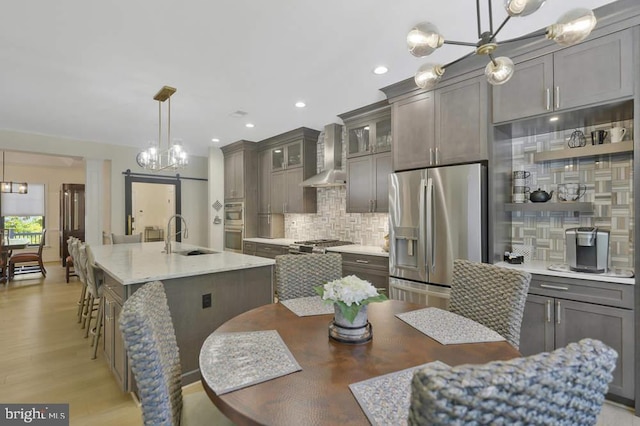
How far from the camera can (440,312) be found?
1723 millimetres

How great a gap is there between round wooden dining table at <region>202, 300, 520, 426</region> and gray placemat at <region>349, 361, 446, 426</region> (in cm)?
2

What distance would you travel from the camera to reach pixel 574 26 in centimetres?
130

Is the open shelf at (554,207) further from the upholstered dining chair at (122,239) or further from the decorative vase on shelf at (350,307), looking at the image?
the upholstered dining chair at (122,239)

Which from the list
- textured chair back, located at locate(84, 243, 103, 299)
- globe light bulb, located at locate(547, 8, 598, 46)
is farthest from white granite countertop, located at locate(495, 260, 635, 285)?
textured chair back, located at locate(84, 243, 103, 299)

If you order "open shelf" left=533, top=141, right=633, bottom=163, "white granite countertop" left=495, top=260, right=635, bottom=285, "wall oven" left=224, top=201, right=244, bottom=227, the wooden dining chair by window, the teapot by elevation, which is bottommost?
the wooden dining chair by window

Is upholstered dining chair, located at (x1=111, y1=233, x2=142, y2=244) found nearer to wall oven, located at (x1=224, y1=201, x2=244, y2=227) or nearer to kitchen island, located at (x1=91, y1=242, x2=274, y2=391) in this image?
wall oven, located at (x1=224, y1=201, x2=244, y2=227)

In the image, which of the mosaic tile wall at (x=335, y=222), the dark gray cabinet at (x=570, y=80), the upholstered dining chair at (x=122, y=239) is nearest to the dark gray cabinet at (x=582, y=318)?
the dark gray cabinet at (x=570, y=80)

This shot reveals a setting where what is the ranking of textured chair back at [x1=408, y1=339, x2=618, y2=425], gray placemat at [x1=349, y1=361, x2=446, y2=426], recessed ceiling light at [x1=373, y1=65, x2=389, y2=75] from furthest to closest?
recessed ceiling light at [x1=373, y1=65, x2=389, y2=75]
gray placemat at [x1=349, y1=361, x2=446, y2=426]
textured chair back at [x1=408, y1=339, x2=618, y2=425]

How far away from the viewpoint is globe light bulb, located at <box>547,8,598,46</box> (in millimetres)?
1283

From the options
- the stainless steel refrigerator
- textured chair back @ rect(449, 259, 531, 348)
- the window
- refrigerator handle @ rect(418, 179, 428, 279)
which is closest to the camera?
textured chair back @ rect(449, 259, 531, 348)

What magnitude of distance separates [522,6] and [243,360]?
171cm

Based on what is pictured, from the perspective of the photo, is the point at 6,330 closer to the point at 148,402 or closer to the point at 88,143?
the point at 88,143

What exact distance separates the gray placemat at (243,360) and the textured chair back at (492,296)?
1134 mm

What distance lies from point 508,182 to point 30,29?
13.2 ft
